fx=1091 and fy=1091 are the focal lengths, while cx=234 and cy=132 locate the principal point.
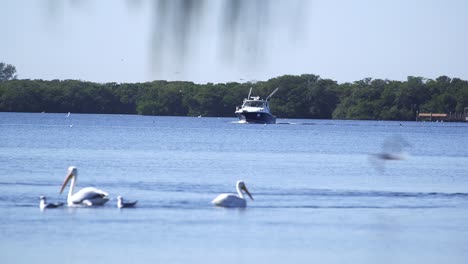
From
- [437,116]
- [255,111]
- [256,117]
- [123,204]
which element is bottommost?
[437,116]

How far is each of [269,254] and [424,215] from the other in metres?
9.69

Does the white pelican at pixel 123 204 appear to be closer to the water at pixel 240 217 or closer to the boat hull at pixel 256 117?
the water at pixel 240 217

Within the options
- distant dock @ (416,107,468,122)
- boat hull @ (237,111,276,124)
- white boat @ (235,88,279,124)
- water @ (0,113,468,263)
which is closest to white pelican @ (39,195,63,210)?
water @ (0,113,468,263)

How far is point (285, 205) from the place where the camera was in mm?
32594

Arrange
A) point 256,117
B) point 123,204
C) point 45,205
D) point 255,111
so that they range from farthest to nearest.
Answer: point 256,117 < point 255,111 < point 123,204 < point 45,205

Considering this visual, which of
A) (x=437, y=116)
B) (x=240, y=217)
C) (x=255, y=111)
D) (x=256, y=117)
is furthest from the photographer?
(x=437, y=116)

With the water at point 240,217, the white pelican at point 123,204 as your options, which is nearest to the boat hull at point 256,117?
the water at point 240,217

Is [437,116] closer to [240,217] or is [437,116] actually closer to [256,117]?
[256,117]

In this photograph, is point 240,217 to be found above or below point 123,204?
below

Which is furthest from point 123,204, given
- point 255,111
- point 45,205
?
point 255,111

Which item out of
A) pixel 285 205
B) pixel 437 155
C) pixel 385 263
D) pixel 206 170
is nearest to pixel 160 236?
pixel 385 263

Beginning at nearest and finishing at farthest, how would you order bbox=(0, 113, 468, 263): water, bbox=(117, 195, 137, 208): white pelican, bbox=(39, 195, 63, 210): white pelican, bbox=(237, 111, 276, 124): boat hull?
bbox=(0, 113, 468, 263): water
bbox=(39, 195, 63, 210): white pelican
bbox=(117, 195, 137, 208): white pelican
bbox=(237, 111, 276, 124): boat hull

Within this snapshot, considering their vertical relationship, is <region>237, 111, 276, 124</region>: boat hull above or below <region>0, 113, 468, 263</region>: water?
below

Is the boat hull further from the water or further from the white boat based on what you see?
the water
